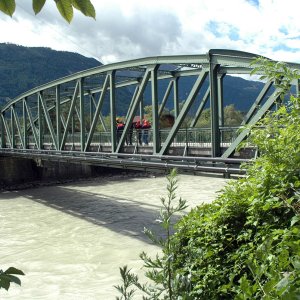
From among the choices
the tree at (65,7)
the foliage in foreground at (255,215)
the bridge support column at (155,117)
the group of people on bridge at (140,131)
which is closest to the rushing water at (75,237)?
the bridge support column at (155,117)

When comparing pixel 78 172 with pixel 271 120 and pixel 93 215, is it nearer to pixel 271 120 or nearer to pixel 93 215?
pixel 93 215

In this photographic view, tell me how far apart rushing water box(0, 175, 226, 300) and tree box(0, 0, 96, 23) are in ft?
31.8

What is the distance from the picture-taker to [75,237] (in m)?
17.3

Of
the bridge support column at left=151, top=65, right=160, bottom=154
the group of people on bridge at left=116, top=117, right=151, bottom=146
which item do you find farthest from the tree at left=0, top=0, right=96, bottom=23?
the group of people on bridge at left=116, top=117, right=151, bottom=146

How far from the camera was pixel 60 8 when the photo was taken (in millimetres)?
1356

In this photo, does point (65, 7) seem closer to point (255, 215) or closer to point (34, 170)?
point (255, 215)

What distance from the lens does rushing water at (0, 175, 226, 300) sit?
1126 cm

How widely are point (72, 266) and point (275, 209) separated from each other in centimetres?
1016

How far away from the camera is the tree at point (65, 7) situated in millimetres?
1318

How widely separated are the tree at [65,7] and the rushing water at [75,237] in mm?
9689

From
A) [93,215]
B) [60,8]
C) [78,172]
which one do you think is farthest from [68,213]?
[60,8]

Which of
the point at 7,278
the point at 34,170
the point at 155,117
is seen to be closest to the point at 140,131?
the point at 155,117

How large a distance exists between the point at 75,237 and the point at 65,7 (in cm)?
1674

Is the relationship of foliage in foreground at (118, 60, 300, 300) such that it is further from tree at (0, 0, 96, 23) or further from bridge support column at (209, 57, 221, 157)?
bridge support column at (209, 57, 221, 157)
